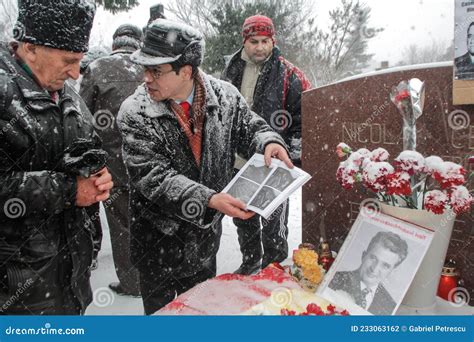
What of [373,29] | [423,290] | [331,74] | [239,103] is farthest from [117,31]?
[331,74]

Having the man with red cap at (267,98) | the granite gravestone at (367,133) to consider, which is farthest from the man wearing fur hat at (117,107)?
the granite gravestone at (367,133)

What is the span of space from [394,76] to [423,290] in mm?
1242

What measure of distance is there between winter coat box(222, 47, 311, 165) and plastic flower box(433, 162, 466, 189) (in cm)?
165

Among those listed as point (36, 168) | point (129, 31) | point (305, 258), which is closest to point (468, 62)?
point (305, 258)

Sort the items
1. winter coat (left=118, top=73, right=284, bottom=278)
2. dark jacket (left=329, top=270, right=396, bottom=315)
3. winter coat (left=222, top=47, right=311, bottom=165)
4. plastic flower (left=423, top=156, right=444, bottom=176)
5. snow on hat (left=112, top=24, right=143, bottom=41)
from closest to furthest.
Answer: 1. dark jacket (left=329, top=270, right=396, bottom=315)
2. plastic flower (left=423, top=156, right=444, bottom=176)
3. winter coat (left=118, top=73, right=284, bottom=278)
4. snow on hat (left=112, top=24, right=143, bottom=41)
5. winter coat (left=222, top=47, right=311, bottom=165)

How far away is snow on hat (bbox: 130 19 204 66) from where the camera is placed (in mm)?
1916

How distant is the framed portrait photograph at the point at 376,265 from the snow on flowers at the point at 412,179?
12 centimetres

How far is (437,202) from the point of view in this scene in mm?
1782

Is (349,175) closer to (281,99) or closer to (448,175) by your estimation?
(448,175)

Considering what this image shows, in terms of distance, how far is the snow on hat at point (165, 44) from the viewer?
1.92 m

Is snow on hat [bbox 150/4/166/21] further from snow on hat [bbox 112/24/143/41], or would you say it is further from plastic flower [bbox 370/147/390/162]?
plastic flower [bbox 370/147/390/162]

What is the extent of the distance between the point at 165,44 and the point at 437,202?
129cm

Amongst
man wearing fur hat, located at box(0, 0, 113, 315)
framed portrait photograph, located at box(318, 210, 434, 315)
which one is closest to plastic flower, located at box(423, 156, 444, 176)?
framed portrait photograph, located at box(318, 210, 434, 315)
